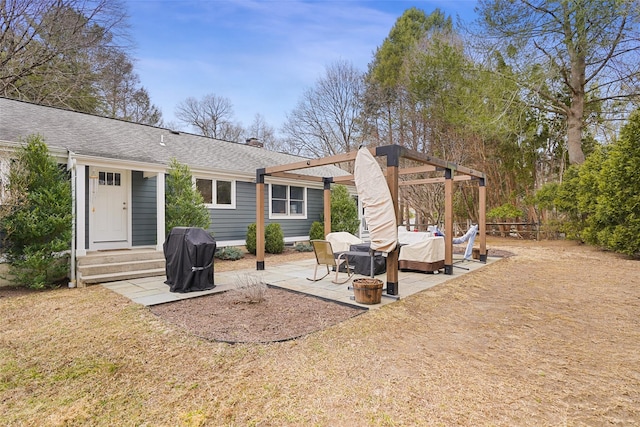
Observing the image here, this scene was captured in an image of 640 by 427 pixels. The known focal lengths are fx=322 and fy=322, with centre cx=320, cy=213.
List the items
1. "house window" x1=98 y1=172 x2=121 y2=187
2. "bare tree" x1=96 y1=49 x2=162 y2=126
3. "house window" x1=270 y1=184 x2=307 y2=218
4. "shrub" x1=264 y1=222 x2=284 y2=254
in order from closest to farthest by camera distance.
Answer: "house window" x1=98 y1=172 x2=121 y2=187
"shrub" x1=264 y1=222 x2=284 y2=254
"house window" x1=270 y1=184 x2=307 y2=218
"bare tree" x1=96 y1=49 x2=162 y2=126

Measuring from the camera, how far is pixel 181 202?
310 inches

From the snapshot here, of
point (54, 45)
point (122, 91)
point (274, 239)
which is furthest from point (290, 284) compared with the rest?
point (122, 91)

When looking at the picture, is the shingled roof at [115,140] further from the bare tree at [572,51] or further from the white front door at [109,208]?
the bare tree at [572,51]

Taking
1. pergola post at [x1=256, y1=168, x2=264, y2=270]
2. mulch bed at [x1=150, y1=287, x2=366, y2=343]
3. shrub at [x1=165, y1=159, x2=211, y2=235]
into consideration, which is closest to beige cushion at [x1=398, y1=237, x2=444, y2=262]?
mulch bed at [x1=150, y1=287, x2=366, y2=343]

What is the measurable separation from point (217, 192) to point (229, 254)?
6.52 ft

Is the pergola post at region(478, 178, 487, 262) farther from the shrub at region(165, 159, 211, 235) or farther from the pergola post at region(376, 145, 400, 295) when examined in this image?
the shrub at region(165, 159, 211, 235)

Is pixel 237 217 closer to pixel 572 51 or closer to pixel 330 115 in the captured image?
pixel 572 51

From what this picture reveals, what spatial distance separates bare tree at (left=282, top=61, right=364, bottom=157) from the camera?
21.1 meters

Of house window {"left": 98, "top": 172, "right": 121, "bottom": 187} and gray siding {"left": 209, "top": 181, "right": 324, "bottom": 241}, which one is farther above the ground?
house window {"left": 98, "top": 172, "right": 121, "bottom": 187}

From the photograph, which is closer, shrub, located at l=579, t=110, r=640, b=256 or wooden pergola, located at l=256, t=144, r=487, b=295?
wooden pergola, located at l=256, t=144, r=487, b=295

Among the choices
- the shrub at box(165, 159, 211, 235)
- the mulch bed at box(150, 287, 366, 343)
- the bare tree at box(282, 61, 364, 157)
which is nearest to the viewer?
the mulch bed at box(150, 287, 366, 343)

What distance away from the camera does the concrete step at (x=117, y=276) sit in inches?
231

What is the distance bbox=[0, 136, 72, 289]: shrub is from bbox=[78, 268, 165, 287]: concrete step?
0.55 meters

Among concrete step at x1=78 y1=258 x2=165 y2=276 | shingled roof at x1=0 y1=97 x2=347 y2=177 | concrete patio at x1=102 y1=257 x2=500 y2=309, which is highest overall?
shingled roof at x1=0 y1=97 x2=347 y2=177
